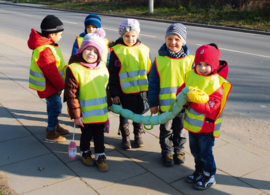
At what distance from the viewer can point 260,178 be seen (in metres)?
3.37

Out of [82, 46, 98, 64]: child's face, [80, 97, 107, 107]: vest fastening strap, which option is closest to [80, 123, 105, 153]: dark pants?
[80, 97, 107, 107]: vest fastening strap

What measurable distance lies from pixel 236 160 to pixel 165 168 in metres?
0.92

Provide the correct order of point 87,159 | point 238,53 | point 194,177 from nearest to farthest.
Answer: point 194,177
point 87,159
point 238,53

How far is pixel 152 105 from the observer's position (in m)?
3.66

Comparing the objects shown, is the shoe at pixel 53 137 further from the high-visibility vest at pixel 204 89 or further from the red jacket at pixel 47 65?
the high-visibility vest at pixel 204 89

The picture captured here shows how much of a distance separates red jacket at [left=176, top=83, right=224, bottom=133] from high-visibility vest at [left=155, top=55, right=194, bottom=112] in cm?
49

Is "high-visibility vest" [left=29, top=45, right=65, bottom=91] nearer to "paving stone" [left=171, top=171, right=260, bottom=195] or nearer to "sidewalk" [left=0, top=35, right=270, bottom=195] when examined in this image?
"sidewalk" [left=0, top=35, right=270, bottom=195]

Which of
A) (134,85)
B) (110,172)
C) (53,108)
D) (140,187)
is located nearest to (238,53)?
(134,85)

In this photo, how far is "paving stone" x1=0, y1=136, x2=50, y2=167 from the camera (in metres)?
3.80

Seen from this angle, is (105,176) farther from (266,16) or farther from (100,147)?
(266,16)

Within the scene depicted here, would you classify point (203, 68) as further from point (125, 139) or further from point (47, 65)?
point (47, 65)

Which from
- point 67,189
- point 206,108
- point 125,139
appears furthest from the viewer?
point 125,139

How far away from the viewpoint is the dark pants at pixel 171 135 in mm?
3703

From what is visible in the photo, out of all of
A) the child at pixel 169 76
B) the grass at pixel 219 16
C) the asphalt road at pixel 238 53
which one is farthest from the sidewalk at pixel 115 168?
the grass at pixel 219 16
